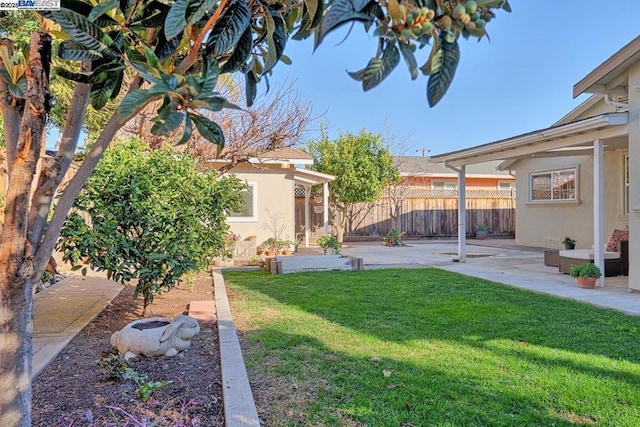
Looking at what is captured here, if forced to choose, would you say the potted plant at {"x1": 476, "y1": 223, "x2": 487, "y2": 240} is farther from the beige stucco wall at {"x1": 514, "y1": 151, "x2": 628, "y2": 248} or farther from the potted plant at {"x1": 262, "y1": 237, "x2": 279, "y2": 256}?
the potted plant at {"x1": 262, "y1": 237, "x2": 279, "y2": 256}

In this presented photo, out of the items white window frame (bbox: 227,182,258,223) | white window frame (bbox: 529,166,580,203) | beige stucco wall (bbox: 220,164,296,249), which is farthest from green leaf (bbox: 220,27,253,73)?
white window frame (bbox: 529,166,580,203)

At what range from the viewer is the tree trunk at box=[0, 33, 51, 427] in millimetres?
1747

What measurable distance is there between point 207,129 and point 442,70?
72cm

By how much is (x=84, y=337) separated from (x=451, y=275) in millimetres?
7039

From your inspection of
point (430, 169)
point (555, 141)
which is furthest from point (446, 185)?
point (555, 141)

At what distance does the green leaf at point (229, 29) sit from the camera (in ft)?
4.62

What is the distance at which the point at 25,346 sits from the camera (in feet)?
6.61

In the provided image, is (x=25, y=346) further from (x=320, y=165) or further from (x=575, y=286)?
(x=320, y=165)

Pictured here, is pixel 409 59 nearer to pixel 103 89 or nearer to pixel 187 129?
pixel 187 129

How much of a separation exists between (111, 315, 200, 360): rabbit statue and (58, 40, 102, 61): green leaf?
3099 millimetres

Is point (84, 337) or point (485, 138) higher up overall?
point (485, 138)

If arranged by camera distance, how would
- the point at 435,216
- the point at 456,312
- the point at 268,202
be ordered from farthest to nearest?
the point at 435,216 < the point at 268,202 < the point at 456,312

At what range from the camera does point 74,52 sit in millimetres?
1449

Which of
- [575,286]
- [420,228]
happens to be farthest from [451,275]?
[420,228]
